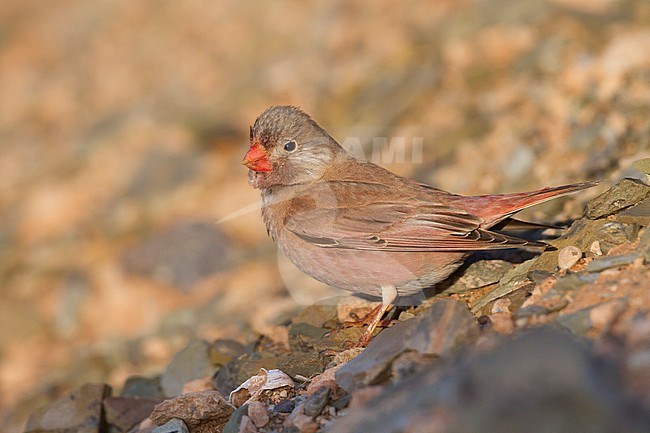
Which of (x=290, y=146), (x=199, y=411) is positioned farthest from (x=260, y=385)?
(x=290, y=146)

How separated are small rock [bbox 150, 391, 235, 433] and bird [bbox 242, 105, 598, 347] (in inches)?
39.8

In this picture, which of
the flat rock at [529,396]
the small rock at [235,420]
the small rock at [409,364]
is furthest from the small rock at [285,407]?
the flat rock at [529,396]

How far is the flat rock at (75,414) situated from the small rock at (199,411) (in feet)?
3.73

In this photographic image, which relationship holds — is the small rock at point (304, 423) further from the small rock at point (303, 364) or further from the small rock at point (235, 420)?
the small rock at point (303, 364)

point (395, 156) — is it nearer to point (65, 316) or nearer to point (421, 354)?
point (65, 316)

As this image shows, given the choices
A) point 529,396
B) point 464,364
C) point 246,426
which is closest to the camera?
point 529,396

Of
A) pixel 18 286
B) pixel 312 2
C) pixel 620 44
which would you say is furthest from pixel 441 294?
pixel 312 2

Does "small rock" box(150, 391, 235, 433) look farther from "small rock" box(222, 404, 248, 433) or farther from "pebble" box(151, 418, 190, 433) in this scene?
"small rock" box(222, 404, 248, 433)

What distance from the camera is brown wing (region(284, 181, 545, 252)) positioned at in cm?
492

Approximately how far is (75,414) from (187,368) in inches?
34.0

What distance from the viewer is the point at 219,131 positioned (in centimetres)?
1103

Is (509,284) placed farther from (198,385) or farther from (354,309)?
(198,385)

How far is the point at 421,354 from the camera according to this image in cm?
353

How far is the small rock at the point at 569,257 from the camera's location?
14.4ft
